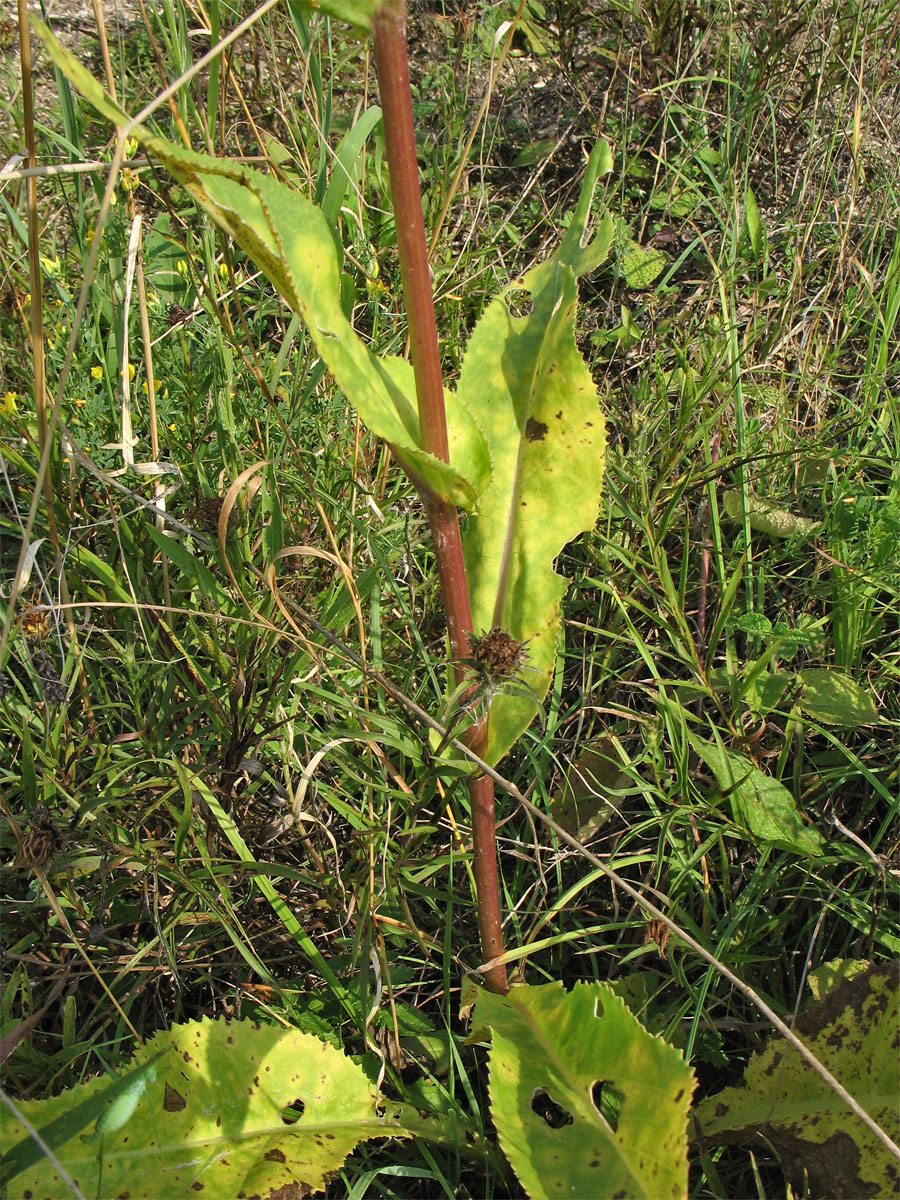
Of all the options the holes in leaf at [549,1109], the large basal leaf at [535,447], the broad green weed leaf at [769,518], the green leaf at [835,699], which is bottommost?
the holes in leaf at [549,1109]

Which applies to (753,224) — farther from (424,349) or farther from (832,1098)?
(832,1098)

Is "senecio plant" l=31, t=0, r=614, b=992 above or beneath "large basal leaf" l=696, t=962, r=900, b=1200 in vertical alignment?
above

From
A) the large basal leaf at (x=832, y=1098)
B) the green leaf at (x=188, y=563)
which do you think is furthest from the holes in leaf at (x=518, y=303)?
the large basal leaf at (x=832, y=1098)

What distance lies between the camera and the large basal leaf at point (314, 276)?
41.8 inches

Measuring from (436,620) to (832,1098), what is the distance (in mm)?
1187

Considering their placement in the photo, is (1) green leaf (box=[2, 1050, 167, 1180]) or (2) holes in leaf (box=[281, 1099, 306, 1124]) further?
(2) holes in leaf (box=[281, 1099, 306, 1124])

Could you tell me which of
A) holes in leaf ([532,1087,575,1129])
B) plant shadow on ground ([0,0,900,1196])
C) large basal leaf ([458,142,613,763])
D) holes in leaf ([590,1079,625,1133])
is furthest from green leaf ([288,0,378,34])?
holes in leaf ([532,1087,575,1129])

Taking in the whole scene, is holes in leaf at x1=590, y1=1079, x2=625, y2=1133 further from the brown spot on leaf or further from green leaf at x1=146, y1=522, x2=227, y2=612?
green leaf at x1=146, y1=522, x2=227, y2=612

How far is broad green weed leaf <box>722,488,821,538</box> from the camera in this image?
2.19m

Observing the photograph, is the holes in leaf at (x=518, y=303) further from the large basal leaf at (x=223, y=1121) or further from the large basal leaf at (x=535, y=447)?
the large basal leaf at (x=223, y=1121)

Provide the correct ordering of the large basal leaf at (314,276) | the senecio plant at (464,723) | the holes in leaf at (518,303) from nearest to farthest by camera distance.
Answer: the large basal leaf at (314,276) < the senecio plant at (464,723) < the holes in leaf at (518,303)

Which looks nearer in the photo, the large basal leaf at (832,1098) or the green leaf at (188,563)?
the large basal leaf at (832,1098)

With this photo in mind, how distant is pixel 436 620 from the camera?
85.7 inches

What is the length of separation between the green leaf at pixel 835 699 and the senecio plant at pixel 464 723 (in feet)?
2.23
